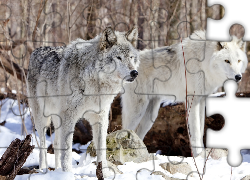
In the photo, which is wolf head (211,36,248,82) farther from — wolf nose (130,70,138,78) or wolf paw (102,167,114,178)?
wolf paw (102,167,114,178)

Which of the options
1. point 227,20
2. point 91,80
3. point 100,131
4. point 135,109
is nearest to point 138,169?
point 100,131

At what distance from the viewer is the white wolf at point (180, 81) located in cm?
615

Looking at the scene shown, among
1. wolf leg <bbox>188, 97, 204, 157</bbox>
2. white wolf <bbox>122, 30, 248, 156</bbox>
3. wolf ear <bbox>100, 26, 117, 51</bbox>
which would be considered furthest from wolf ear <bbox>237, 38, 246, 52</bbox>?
wolf ear <bbox>100, 26, 117, 51</bbox>

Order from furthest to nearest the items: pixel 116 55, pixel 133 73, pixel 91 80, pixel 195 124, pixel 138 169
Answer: pixel 195 124 < pixel 138 169 < pixel 91 80 < pixel 116 55 < pixel 133 73

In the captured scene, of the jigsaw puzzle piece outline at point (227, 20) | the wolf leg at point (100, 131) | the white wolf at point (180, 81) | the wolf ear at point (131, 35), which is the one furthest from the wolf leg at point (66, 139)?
the white wolf at point (180, 81)

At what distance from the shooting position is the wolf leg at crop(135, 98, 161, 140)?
22.6ft

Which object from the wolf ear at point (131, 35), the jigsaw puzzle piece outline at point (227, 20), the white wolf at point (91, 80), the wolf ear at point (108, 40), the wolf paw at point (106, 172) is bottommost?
the wolf paw at point (106, 172)

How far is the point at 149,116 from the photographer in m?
6.96

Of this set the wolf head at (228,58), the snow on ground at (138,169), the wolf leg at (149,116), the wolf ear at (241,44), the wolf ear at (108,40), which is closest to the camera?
the snow on ground at (138,169)

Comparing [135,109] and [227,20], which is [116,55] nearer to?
[227,20]

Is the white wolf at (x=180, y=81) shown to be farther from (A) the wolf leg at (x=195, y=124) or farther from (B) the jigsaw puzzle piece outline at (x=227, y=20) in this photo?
(B) the jigsaw puzzle piece outline at (x=227, y=20)

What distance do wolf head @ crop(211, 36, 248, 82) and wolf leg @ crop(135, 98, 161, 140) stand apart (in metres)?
1.47

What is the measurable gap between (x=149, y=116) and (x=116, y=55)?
3294 mm

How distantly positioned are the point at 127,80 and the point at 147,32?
7.25 meters
